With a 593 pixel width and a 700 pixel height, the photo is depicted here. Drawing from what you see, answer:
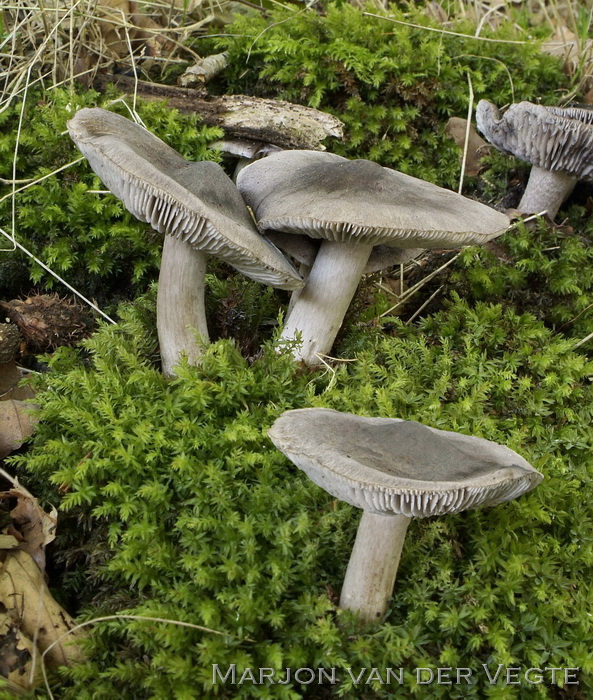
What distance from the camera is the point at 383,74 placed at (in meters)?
3.50

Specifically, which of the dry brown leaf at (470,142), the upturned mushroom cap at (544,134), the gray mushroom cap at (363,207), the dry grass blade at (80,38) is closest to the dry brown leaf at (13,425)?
the gray mushroom cap at (363,207)

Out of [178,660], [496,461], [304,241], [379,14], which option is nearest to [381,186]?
[304,241]

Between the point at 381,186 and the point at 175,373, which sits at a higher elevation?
the point at 381,186

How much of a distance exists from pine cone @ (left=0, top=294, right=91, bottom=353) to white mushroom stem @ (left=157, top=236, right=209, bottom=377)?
53 cm

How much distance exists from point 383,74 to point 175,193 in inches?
81.3

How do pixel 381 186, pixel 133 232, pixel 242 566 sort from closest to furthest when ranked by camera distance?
1. pixel 242 566
2. pixel 381 186
3. pixel 133 232

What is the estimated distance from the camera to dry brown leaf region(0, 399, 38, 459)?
237 cm

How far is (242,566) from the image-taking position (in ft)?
6.20

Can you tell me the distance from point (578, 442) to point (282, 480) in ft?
4.01

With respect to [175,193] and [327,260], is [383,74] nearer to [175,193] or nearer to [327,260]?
[327,260]

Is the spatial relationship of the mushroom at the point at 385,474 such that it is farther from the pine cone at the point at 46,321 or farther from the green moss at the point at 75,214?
the green moss at the point at 75,214

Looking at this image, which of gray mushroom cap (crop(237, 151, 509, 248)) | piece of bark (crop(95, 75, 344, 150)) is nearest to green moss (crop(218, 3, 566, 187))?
piece of bark (crop(95, 75, 344, 150))

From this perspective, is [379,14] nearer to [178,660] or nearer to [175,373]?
[175,373]

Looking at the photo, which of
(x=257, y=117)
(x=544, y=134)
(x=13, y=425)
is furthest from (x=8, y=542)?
(x=544, y=134)
